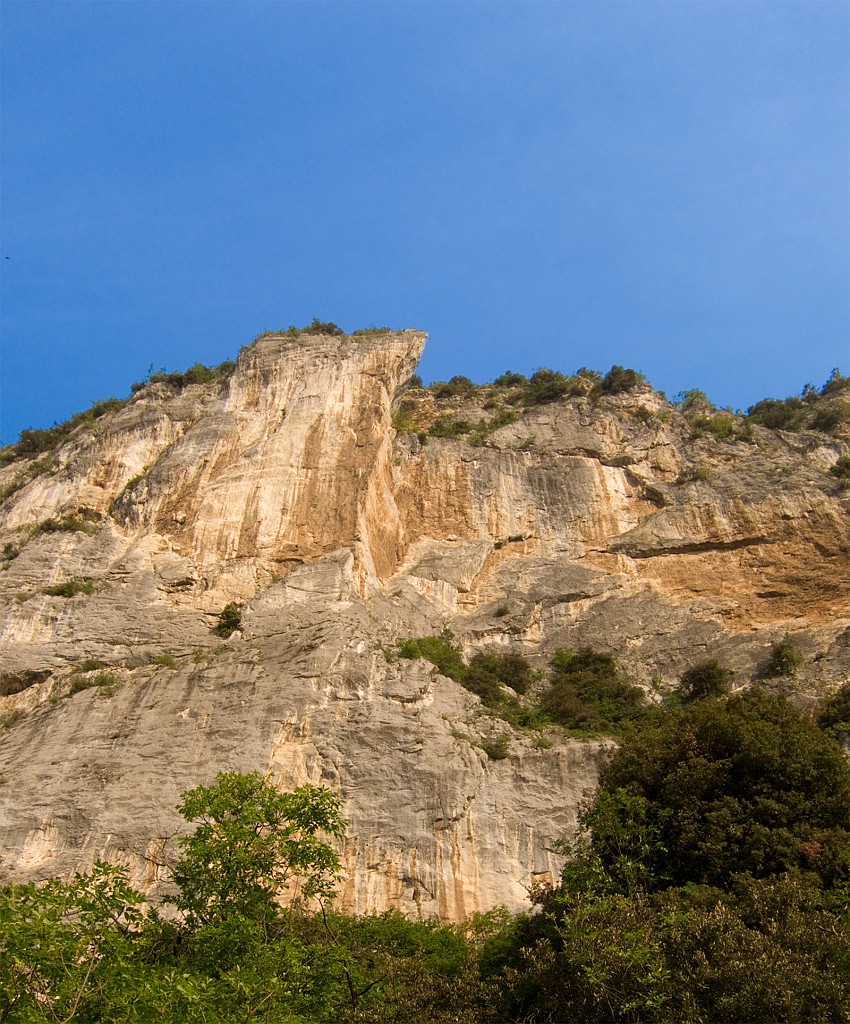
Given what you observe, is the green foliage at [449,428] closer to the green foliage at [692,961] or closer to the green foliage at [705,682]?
the green foliage at [705,682]

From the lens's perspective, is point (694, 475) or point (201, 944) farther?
point (694, 475)

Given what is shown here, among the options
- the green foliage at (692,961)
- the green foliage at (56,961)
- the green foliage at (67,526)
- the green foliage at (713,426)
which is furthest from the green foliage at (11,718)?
the green foliage at (713,426)

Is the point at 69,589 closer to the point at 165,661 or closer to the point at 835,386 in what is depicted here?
the point at 165,661

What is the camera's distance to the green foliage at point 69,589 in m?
30.4

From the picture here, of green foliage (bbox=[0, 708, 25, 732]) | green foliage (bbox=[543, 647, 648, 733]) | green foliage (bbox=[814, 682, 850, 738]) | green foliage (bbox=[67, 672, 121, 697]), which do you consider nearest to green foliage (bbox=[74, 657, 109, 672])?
green foliage (bbox=[67, 672, 121, 697])

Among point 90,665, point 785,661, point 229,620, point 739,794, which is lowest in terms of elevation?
point 739,794

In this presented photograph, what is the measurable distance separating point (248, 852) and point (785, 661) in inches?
793

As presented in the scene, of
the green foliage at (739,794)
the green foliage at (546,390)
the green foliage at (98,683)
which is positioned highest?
the green foliage at (546,390)

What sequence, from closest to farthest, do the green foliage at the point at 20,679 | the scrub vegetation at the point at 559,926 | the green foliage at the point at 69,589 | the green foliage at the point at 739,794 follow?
the scrub vegetation at the point at 559,926 → the green foliage at the point at 739,794 → the green foliage at the point at 20,679 → the green foliage at the point at 69,589

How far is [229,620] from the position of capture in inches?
1175

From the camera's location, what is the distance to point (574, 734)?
26.6 meters

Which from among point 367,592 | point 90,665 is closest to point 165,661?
point 90,665

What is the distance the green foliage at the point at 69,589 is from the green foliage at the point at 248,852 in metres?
18.0

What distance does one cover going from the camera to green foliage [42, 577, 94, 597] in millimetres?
30391
